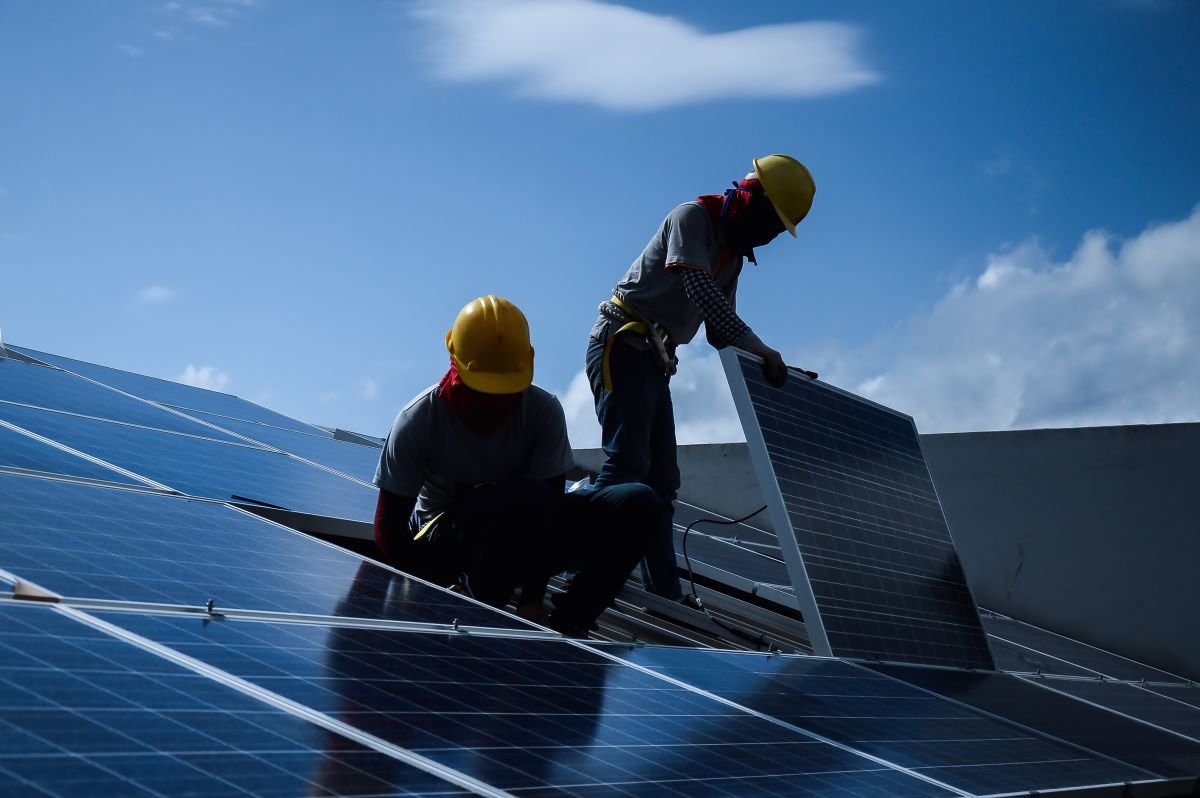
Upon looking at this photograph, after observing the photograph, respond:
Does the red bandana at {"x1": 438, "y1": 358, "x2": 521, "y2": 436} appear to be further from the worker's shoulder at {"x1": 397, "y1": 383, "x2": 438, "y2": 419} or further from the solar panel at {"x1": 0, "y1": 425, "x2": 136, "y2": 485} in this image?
the solar panel at {"x1": 0, "y1": 425, "x2": 136, "y2": 485}

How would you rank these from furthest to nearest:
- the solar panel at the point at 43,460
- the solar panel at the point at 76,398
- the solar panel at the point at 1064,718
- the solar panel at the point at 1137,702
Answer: the solar panel at the point at 76,398 < the solar panel at the point at 1137,702 < the solar panel at the point at 1064,718 < the solar panel at the point at 43,460

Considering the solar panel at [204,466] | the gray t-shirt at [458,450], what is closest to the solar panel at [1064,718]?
the gray t-shirt at [458,450]

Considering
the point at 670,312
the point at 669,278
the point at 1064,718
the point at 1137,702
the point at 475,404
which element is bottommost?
the point at 1064,718

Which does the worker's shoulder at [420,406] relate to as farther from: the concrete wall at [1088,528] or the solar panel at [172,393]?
the concrete wall at [1088,528]

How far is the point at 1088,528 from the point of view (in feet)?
31.0

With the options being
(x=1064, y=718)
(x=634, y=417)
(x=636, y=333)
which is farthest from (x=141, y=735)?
(x=1064, y=718)

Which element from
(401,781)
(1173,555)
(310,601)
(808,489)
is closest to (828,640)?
(808,489)

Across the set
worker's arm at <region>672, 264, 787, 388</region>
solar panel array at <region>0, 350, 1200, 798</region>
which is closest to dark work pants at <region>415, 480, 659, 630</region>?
solar panel array at <region>0, 350, 1200, 798</region>

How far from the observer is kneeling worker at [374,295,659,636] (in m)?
4.86

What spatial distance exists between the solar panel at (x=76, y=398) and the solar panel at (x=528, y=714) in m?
3.74

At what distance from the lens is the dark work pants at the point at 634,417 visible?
5.66 metres

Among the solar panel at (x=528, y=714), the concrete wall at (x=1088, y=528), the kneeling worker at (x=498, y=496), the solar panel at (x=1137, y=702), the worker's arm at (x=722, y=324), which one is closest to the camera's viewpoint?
the solar panel at (x=528, y=714)

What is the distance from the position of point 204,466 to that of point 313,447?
296 centimetres

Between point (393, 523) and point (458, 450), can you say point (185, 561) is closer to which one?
point (393, 523)
